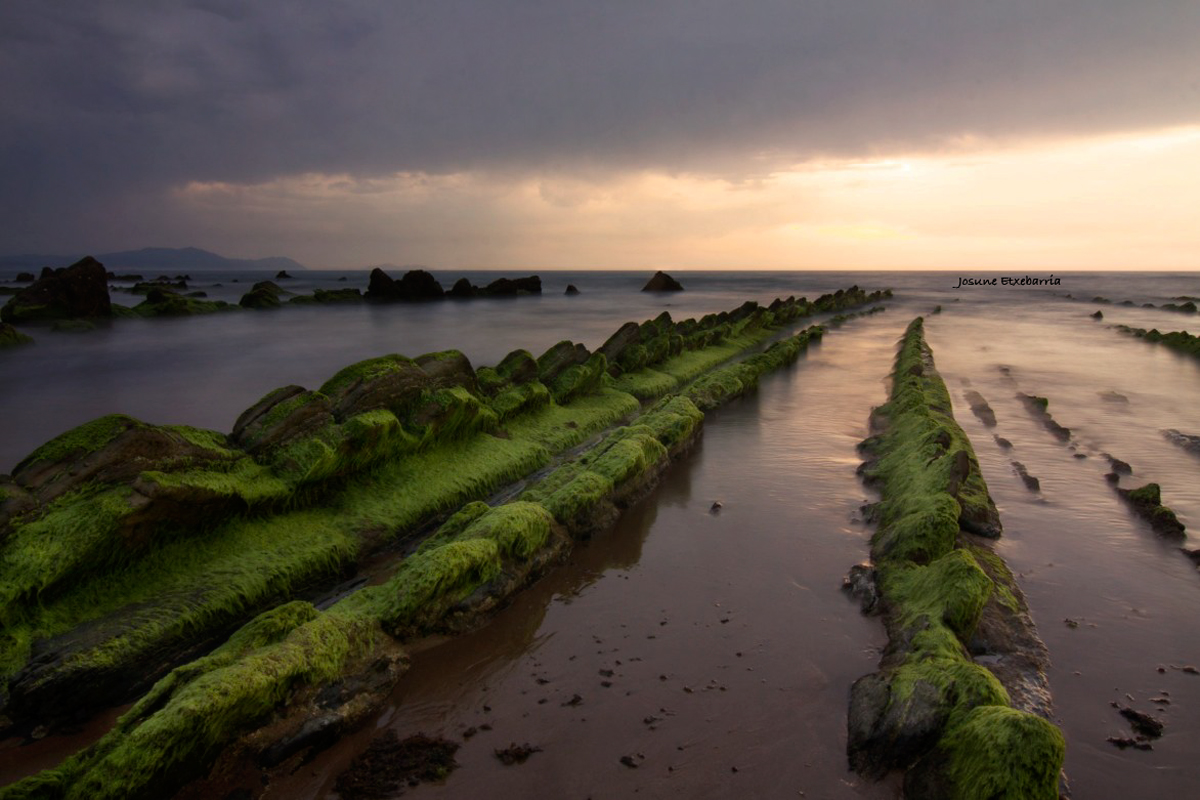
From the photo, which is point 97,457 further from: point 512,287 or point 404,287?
point 512,287

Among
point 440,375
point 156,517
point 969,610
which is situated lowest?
point 969,610

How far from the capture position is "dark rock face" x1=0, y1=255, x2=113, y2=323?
29656 millimetres

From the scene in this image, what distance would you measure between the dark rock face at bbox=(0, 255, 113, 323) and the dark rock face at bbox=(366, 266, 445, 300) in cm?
2289

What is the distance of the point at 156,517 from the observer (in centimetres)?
549

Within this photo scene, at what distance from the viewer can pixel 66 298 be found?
102 ft

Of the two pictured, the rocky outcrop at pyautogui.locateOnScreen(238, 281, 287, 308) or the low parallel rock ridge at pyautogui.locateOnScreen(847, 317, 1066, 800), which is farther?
the rocky outcrop at pyautogui.locateOnScreen(238, 281, 287, 308)

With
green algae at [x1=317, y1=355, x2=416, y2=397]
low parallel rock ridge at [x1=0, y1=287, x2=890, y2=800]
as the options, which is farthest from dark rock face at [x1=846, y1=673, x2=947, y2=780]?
green algae at [x1=317, y1=355, x2=416, y2=397]

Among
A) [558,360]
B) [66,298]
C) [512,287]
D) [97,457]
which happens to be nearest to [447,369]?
[558,360]

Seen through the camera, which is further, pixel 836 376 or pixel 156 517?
pixel 836 376

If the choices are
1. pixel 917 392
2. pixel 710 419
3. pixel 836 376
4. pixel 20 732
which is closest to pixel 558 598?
pixel 20 732

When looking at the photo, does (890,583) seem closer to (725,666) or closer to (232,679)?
(725,666)

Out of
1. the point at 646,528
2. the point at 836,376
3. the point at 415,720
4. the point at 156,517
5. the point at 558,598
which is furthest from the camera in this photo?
the point at 836,376

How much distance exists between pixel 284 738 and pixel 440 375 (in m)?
5.94

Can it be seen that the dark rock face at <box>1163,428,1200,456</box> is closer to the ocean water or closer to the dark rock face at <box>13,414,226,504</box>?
the ocean water
